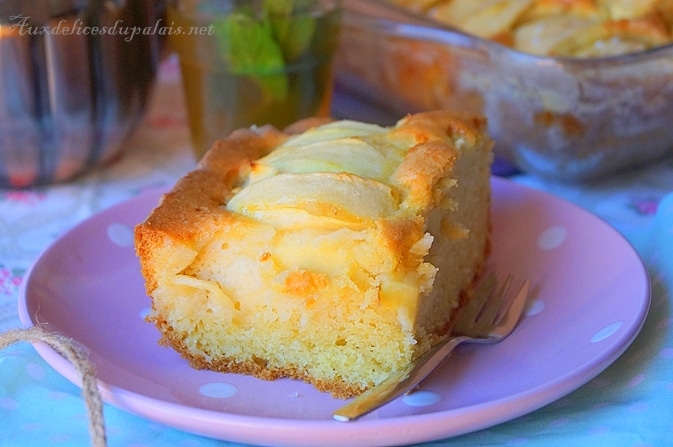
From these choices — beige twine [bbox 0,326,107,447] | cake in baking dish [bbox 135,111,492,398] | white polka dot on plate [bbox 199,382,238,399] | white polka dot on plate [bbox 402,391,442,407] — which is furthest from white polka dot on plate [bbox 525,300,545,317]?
beige twine [bbox 0,326,107,447]

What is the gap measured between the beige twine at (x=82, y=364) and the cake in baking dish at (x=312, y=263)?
16cm

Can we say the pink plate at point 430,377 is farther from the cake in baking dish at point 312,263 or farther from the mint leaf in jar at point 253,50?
the mint leaf in jar at point 253,50

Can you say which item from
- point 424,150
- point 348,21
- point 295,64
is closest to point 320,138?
point 424,150

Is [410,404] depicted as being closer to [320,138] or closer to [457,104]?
[320,138]

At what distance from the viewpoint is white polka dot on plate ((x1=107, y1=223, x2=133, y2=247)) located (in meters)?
1.36

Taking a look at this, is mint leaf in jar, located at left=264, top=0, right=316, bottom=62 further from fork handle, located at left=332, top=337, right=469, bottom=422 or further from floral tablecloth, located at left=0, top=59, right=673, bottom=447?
fork handle, located at left=332, top=337, right=469, bottom=422

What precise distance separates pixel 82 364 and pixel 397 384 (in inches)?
13.5

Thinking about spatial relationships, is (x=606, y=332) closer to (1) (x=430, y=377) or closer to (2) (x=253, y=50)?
(1) (x=430, y=377)

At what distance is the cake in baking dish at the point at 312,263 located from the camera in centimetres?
98

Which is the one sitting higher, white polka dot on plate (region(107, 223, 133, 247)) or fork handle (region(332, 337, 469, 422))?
fork handle (region(332, 337, 469, 422))

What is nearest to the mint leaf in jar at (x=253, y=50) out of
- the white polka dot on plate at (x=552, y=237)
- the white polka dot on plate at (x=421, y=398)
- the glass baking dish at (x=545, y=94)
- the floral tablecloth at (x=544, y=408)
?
the glass baking dish at (x=545, y=94)

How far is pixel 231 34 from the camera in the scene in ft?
5.28

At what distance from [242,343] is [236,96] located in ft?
2.41

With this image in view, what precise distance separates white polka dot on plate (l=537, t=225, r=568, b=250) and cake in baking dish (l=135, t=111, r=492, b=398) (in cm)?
23
